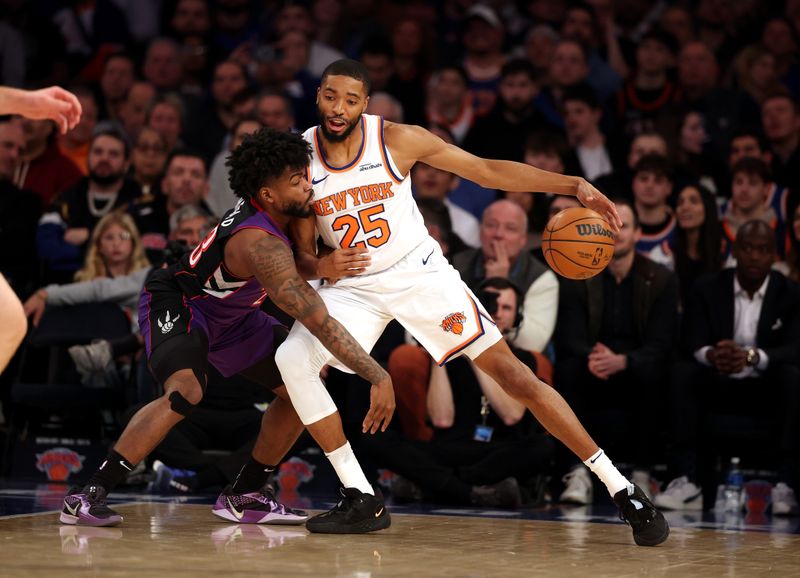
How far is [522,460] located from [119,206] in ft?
12.5

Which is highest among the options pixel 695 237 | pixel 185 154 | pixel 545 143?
pixel 545 143

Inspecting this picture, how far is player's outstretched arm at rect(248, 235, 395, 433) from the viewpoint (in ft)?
16.1

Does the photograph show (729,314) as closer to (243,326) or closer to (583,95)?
(583,95)

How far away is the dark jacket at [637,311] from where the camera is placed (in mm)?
7574

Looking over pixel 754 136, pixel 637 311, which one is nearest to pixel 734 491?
pixel 637 311

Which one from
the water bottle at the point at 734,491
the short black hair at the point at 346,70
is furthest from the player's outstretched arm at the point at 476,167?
the water bottle at the point at 734,491

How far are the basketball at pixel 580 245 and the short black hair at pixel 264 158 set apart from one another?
123 centimetres

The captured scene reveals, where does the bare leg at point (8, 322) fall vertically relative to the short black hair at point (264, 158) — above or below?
below

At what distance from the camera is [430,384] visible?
723 cm

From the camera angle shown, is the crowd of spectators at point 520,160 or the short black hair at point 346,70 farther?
the crowd of spectators at point 520,160

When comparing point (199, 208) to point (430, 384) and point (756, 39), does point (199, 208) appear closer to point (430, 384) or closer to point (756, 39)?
point (430, 384)

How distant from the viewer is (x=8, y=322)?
4.33 metres

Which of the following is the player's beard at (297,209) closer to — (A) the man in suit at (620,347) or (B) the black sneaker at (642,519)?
(B) the black sneaker at (642,519)

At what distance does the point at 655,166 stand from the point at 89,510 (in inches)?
185
